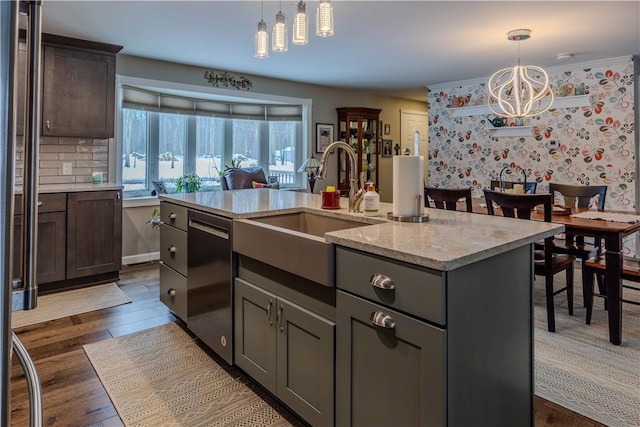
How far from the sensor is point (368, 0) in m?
2.91

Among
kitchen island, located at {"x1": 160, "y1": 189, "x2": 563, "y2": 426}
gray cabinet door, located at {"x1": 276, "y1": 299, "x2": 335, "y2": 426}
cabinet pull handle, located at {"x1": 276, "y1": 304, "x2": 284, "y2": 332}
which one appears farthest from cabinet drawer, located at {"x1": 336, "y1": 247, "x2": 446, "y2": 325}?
cabinet pull handle, located at {"x1": 276, "y1": 304, "x2": 284, "y2": 332}

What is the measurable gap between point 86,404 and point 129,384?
221 mm

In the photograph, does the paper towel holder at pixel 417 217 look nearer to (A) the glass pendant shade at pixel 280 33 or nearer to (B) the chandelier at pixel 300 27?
(B) the chandelier at pixel 300 27

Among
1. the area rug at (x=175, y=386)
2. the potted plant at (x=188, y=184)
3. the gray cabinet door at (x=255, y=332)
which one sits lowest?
the area rug at (x=175, y=386)

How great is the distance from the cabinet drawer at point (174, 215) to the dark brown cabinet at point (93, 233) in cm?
129

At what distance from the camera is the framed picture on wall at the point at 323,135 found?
6.29 metres

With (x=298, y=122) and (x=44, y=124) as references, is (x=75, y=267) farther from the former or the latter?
(x=298, y=122)

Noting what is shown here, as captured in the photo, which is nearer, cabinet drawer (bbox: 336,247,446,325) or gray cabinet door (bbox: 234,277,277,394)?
cabinet drawer (bbox: 336,247,446,325)

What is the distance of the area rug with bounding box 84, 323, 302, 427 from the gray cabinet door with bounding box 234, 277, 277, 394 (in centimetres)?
14

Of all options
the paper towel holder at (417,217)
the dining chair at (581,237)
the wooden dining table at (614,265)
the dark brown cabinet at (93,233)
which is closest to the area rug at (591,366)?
the wooden dining table at (614,265)

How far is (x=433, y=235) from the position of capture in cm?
153

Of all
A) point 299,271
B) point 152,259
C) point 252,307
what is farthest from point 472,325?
point 152,259

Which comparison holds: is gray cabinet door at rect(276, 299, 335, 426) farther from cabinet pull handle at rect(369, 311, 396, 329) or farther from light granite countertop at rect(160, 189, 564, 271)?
light granite countertop at rect(160, 189, 564, 271)

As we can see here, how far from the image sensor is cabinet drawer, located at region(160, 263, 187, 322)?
8.80ft
